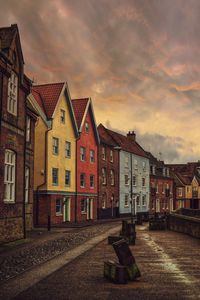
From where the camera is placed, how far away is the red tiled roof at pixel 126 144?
58.2 meters

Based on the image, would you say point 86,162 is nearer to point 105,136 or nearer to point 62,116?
point 62,116

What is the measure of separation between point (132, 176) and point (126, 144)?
188 inches

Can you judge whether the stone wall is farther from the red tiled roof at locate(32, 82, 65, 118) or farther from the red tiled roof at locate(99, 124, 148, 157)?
the red tiled roof at locate(99, 124, 148, 157)

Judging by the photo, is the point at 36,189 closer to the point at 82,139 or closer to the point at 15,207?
the point at 82,139

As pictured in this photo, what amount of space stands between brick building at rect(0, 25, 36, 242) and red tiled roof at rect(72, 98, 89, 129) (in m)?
21.2

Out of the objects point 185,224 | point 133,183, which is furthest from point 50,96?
Result: point 133,183

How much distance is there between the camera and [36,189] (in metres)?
36.5

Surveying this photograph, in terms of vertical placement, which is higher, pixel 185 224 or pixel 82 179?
pixel 82 179

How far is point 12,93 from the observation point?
69.2 feet

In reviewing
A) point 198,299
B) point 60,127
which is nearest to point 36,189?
point 60,127

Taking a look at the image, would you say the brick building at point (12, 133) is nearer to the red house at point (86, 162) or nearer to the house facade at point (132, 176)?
the red house at point (86, 162)

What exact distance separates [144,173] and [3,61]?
4878cm

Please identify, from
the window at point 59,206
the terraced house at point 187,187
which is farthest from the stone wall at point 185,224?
the terraced house at point 187,187

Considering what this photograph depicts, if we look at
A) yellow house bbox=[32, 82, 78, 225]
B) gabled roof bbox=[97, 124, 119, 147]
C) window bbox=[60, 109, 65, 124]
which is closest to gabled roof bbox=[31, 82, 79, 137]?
yellow house bbox=[32, 82, 78, 225]
